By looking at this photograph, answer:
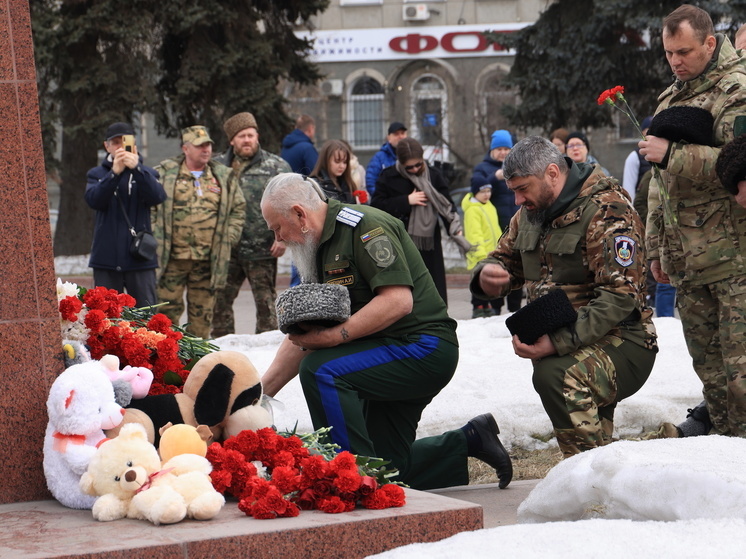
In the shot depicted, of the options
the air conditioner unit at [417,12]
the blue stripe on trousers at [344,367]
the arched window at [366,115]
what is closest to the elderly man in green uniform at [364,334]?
the blue stripe on trousers at [344,367]

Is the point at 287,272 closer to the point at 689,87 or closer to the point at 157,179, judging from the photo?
the point at 157,179

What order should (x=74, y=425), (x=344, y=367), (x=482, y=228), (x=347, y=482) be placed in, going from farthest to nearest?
(x=482, y=228), (x=344, y=367), (x=74, y=425), (x=347, y=482)

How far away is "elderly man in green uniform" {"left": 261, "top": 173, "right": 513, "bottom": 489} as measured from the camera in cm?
456

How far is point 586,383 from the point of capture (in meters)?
4.61

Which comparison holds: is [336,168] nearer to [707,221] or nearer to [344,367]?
[707,221]

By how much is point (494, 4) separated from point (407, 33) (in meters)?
3.02

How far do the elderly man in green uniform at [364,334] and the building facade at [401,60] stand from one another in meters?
31.0

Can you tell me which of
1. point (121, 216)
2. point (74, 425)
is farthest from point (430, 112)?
point (74, 425)

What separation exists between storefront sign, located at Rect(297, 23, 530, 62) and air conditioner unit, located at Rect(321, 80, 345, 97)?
2.48 feet

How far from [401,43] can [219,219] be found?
30023 millimetres

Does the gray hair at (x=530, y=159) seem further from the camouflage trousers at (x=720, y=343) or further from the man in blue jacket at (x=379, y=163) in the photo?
the man in blue jacket at (x=379, y=163)

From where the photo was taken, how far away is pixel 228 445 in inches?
150

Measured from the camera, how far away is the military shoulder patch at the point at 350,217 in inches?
185

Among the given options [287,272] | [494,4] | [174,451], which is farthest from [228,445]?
[494,4]
